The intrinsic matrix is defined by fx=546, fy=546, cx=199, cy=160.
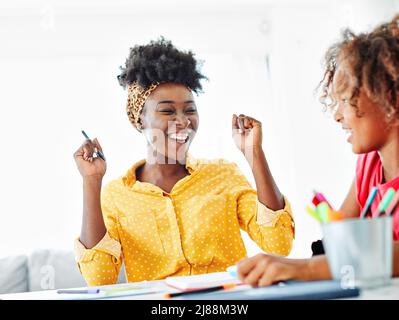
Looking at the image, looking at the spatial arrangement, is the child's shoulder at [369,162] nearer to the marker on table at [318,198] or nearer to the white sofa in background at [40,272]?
the marker on table at [318,198]

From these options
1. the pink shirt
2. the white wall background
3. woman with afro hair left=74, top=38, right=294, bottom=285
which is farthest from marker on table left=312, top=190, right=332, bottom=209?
the white wall background

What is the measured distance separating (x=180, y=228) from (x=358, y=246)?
0.61m

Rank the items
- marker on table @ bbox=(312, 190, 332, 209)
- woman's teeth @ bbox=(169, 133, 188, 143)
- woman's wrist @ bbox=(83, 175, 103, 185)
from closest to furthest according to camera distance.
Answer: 1. marker on table @ bbox=(312, 190, 332, 209)
2. woman's wrist @ bbox=(83, 175, 103, 185)
3. woman's teeth @ bbox=(169, 133, 188, 143)

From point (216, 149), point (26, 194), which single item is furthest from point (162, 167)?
point (26, 194)

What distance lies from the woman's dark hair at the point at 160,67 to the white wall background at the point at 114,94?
600 mm

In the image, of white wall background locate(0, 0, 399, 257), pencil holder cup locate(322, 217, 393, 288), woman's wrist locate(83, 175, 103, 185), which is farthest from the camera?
white wall background locate(0, 0, 399, 257)

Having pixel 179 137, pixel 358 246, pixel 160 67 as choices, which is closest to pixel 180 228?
pixel 179 137

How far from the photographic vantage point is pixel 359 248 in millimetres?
470

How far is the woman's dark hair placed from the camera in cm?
114

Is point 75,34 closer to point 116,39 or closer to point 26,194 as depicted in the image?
point 116,39

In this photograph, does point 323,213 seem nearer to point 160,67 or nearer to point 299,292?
point 299,292

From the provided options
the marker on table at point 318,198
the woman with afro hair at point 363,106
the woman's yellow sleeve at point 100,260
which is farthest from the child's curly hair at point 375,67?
the woman's yellow sleeve at point 100,260

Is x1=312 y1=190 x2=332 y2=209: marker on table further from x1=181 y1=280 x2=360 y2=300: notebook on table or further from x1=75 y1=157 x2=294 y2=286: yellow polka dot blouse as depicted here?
x1=75 y1=157 x2=294 y2=286: yellow polka dot blouse

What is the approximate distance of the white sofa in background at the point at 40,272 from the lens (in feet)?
4.80
